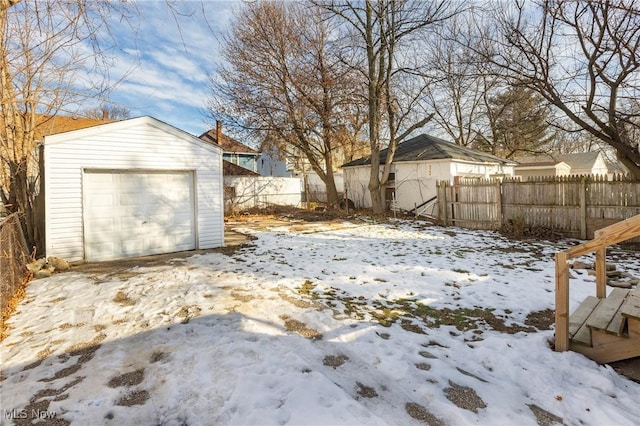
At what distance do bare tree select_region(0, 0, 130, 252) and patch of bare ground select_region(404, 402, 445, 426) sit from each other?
453cm

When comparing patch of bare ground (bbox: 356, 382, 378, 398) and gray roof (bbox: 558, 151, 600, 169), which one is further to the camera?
gray roof (bbox: 558, 151, 600, 169)

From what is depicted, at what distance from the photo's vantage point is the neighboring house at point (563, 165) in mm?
25641

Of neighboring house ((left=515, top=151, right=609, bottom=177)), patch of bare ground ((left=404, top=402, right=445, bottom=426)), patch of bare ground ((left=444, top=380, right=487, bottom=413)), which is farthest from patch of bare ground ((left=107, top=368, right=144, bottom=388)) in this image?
neighboring house ((left=515, top=151, right=609, bottom=177))

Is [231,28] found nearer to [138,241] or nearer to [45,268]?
[138,241]

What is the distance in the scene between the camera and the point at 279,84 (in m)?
15.8

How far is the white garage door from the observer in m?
7.29

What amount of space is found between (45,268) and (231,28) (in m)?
14.0

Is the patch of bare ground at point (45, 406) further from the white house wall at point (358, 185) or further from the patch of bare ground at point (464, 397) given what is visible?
the white house wall at point (358, 185)

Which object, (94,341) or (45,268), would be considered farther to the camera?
(45,268)

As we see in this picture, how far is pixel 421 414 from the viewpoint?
2.39 metres

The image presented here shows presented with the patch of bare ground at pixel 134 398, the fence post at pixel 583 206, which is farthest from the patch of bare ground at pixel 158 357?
the fence post at pixel 583 206

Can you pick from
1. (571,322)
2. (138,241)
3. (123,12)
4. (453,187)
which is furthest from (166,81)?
(453,187)

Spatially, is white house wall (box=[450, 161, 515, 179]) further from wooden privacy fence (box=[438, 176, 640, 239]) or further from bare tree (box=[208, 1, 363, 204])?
bare tree (box=[208, 1, 363, 204])

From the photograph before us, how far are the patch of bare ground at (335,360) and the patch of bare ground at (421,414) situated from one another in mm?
734
